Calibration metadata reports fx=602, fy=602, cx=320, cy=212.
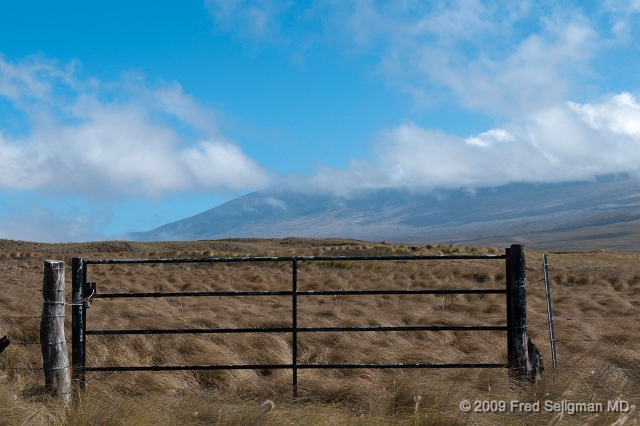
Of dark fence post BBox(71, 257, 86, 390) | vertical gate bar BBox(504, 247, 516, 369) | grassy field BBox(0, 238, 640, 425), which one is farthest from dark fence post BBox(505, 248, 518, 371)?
dark fence post BBox(71, 257, 86, 390)

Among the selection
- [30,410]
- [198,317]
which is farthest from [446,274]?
[30,410]

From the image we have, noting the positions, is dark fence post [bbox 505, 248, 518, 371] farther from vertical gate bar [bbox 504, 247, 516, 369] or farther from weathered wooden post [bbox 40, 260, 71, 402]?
weathered wooden post [bbox 40, 260, 71, 402]

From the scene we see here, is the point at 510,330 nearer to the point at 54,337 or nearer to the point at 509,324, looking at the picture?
the point at 509,324

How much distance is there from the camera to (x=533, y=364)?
6105 millimetres

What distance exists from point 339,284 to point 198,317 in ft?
29.0

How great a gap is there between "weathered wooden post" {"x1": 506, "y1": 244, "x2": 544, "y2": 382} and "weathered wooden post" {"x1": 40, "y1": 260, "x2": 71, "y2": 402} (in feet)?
14.7

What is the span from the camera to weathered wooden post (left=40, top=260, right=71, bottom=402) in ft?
19.3

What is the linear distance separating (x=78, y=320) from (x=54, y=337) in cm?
36

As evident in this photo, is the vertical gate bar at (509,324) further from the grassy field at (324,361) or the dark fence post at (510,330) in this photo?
the grassy field at (324,361)

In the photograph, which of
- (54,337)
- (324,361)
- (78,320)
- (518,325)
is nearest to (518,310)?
(518,325)

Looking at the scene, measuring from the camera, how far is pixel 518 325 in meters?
6.23

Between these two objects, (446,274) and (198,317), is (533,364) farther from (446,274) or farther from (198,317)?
(446,274)

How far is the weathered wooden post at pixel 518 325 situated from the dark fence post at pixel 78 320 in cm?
442

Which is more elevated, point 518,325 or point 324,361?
point 518,325
